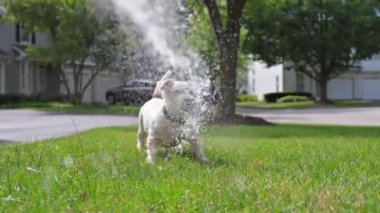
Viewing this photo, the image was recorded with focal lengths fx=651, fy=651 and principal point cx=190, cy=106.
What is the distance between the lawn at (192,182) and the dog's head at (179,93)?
70cm

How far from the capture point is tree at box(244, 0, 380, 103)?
38.5m

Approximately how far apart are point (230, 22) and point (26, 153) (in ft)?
36.7

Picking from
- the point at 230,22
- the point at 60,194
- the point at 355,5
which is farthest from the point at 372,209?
the point at 355,5

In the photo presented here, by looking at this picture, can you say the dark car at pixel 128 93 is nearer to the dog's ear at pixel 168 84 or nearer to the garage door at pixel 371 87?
the garage door at pixel 371 87

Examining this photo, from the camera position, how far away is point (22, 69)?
37188mm

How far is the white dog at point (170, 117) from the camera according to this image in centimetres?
745

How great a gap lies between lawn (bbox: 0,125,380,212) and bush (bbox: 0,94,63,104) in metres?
25.7

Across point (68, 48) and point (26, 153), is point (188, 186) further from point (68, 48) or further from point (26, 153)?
point (68, 48)

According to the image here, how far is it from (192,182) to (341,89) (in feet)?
152

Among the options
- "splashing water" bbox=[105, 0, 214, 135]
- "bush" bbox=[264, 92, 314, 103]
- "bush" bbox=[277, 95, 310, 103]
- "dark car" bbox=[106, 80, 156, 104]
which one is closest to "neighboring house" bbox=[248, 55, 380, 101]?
"bush" bbox=[264, 92, 314, 103]

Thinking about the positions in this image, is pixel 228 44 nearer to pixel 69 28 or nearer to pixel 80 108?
pixel 80 108

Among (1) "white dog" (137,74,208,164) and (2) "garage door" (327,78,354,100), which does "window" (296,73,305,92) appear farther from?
(1) "white dog" (137,74,208,164)

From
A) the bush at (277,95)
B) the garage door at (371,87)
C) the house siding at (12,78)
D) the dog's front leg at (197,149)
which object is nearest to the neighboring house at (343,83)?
the garage door at (371,87)

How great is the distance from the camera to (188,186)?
546 centimetres
